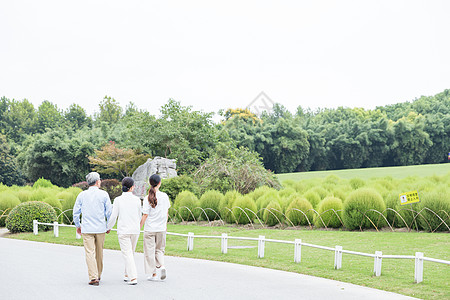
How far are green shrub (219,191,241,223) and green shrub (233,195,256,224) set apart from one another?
31 cm

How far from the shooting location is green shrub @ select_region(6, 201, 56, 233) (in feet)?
59.1

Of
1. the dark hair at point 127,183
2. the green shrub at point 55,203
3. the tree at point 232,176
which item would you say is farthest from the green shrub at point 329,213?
the green shrub at point 55,203

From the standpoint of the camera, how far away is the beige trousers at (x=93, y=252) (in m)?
7.95

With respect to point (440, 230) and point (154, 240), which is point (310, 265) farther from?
point (440, 230)

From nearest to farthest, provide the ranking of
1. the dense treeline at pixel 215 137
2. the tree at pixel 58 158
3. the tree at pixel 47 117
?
1. the dense treeline at pixel 215 137
2. the tree at pixel 58 158
3. the tree at pixel 47 117

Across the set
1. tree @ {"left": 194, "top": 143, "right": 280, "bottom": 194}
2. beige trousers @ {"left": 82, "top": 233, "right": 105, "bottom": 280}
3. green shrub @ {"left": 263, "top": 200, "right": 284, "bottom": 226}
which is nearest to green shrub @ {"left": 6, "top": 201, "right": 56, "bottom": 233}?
green shrub @ {"left": 263, "top": 200, "right": 284, "bottom": 226}

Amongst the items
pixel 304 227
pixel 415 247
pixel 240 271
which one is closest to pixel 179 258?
pixel 240 271

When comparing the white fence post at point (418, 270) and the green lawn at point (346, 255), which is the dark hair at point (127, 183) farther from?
the white fence post at point (418, 270)

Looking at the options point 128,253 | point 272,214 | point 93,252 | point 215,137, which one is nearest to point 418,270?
point 128,253

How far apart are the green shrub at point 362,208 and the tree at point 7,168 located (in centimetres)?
4448

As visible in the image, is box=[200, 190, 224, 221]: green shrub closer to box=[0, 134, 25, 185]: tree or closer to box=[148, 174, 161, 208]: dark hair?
box=[148, 174, 161, 208]: dark hair

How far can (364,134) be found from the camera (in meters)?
54.7

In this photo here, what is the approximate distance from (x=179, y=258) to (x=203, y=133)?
75.9 ft

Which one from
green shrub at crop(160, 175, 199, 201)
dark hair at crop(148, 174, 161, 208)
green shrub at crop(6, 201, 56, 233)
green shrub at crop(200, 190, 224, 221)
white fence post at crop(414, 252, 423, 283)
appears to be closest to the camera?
white fence post at crop(414, 252, 423, 283)
